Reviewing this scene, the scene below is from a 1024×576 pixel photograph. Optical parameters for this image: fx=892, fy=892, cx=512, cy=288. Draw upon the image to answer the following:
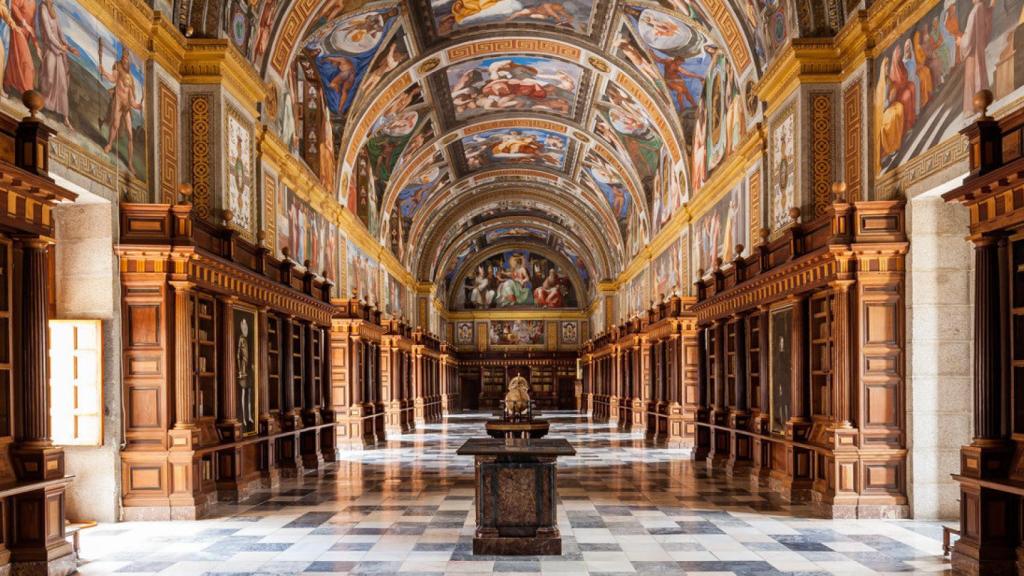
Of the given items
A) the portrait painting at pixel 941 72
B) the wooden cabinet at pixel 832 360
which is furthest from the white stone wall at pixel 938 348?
the portrait painting at pixel 941 72

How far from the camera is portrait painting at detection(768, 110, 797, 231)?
45.5 ft

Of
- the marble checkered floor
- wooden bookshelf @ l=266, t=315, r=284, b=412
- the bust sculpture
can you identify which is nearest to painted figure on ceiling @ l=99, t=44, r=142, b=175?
the marble checkered floor

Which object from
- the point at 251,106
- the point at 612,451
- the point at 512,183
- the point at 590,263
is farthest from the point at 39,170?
the point at 590,263

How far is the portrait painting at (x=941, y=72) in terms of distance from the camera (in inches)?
347

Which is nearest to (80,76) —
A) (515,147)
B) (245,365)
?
(245,365)

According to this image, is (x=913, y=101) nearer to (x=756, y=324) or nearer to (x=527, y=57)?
(x=756, y=324)

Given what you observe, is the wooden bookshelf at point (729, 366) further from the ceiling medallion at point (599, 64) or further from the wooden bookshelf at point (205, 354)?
the wooden bookshelf at point (205, 354)

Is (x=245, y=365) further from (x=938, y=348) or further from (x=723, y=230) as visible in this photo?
(x=723, y=230)

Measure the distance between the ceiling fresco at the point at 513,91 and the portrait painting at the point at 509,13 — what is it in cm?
5

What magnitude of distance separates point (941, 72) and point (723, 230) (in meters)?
8.97

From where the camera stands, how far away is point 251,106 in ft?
48.8

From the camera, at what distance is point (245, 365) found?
14.2 metres

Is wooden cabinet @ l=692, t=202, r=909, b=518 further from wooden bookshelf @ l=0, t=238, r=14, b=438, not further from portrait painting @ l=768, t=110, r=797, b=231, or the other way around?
wooden bookshelf @ l=0, t=238, r=14, b=438

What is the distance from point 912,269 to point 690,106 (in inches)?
458
